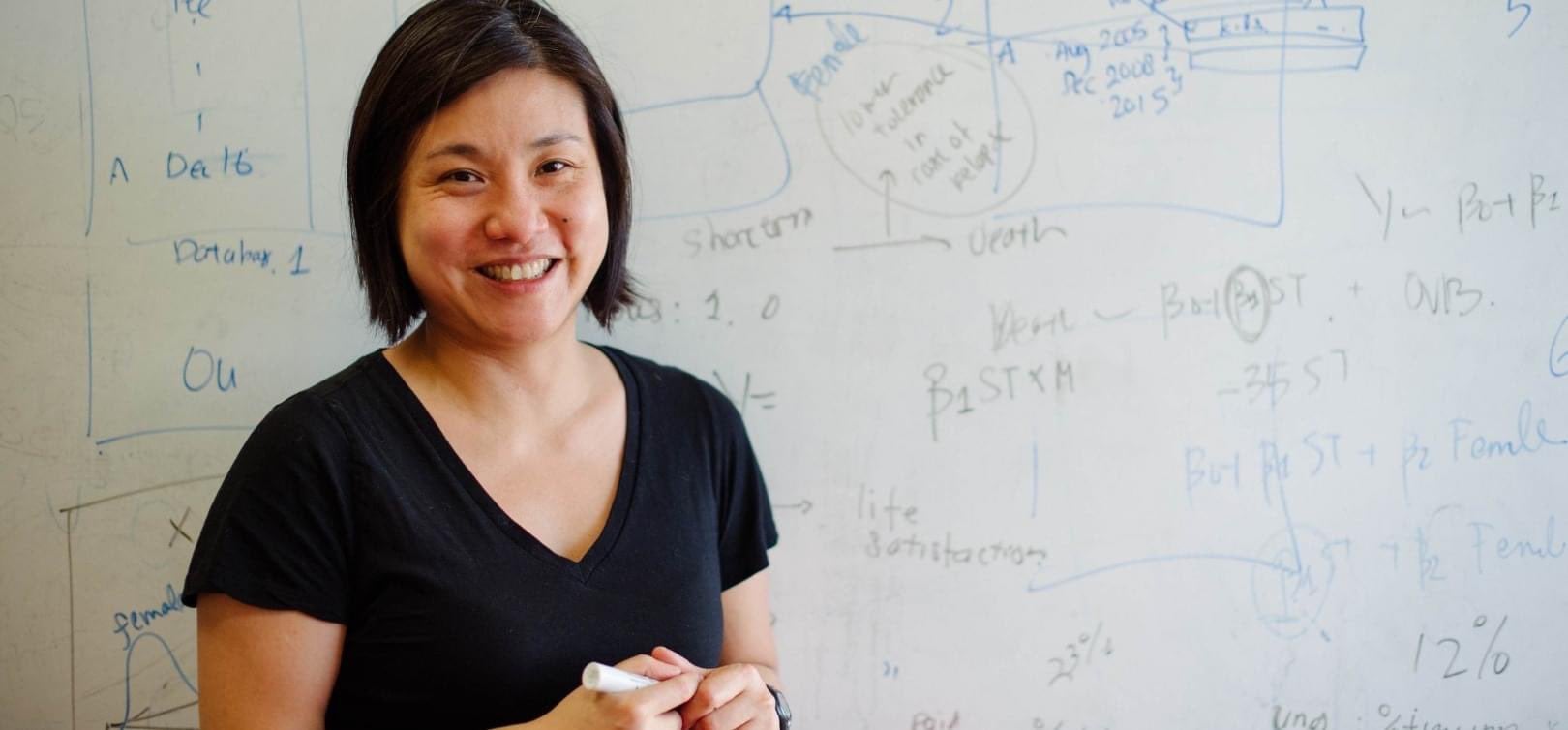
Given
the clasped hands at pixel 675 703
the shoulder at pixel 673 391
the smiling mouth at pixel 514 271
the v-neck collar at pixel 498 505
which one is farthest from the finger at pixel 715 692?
the smiling mouth at pixel 514 271

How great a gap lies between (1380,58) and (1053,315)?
21.2 inches

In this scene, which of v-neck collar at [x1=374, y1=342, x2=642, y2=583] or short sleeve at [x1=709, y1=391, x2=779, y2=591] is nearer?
v-neck collar at [x1=374, y1=342, x2=642, y2=583]

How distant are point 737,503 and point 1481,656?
1.07 meters

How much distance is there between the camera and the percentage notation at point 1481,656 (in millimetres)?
1545

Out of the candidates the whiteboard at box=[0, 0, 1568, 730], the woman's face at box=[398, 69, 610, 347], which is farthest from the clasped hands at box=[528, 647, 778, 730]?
the whiteboard at box=[0, 0, 1568, 730]

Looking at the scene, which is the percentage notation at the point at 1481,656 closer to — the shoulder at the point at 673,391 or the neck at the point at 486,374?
the shoulder at the point at 673,391

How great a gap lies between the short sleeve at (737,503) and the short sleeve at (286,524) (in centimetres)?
41

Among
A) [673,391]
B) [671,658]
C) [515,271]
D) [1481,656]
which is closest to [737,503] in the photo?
[673,391]

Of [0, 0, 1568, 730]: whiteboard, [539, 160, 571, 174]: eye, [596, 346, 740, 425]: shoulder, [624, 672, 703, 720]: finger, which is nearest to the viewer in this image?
[624, 672, 703, 720]: finger

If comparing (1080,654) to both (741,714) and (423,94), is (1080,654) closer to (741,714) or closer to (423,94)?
(741,714)

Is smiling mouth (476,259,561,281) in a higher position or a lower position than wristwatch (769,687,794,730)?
higher

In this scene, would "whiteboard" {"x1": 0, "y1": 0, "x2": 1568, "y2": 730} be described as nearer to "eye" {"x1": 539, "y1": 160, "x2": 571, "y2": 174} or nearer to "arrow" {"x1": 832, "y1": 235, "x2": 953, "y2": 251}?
"arrow" {"x1": 832, "y1": 235, "x2": 953, "y2": 251}

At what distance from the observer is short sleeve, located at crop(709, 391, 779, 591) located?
128 centimetres

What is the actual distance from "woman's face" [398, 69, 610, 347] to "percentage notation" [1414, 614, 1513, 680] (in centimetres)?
126
